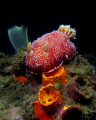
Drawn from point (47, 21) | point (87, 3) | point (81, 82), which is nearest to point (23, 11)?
point (47, 21)

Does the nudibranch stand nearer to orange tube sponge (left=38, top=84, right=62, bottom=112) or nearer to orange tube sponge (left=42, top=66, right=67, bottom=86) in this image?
orange tube sponge (left=42, top=66, right=67, bottom=86)

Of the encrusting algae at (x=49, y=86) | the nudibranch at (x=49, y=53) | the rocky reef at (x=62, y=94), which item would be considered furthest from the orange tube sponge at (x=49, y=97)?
the nudibranch at (x=49, y=53)

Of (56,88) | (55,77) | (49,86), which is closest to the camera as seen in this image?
(49,86)

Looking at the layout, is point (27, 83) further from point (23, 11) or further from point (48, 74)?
point (23, 11)

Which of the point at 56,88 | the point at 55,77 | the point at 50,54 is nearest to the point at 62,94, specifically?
the point at 56,88

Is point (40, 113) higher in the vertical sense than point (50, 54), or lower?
lower

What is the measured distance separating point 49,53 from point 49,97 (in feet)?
3.47

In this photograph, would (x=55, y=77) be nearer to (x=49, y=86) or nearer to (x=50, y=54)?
(x=49, y=86)

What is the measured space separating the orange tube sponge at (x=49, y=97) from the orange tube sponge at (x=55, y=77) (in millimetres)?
258

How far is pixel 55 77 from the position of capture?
Answer: 2.54m

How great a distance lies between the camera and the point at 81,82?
2359 mm

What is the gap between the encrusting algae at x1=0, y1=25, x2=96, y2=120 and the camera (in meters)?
2.20

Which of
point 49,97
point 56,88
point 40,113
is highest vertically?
Answer: point 56,88

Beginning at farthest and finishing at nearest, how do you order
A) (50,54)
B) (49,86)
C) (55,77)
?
(50,54) → (55,77) → (49,86)
